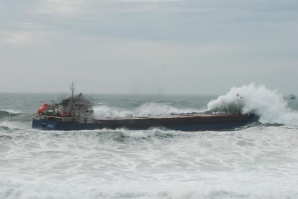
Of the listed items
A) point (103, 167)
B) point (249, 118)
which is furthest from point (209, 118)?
point (103, 167)

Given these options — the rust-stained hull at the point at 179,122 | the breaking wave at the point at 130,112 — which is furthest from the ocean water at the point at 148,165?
the breaking wave at the point at 130,112

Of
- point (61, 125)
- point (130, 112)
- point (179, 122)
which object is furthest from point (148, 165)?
point (130, 112)

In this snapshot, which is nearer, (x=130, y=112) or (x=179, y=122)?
(x=179, y=122)

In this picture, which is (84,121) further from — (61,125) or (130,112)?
(130,112)

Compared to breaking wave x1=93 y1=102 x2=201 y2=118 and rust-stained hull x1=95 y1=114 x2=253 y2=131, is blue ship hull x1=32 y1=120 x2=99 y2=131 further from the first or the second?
breaking wave x1=93 y1=102 x2=201 y2=118

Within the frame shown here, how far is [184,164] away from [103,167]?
5.87 metres

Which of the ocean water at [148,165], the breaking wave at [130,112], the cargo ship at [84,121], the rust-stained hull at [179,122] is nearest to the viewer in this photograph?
the ocean water at [148,165]

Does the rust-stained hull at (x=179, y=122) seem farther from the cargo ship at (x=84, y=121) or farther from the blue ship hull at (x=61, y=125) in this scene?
the blue ship hull at (x=61, y=125)

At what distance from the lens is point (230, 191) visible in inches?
789

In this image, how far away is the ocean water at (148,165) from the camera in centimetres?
1998

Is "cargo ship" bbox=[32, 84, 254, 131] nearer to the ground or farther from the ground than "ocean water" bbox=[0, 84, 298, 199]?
farther from the ground

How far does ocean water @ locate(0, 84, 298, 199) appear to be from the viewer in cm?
1998

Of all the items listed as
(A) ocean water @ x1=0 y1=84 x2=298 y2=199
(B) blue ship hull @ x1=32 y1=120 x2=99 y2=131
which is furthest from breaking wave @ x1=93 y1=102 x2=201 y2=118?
(A) ocean water @ x1=0 y1=84 x2=298 y2=199

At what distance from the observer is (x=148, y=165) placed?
26906 mm
